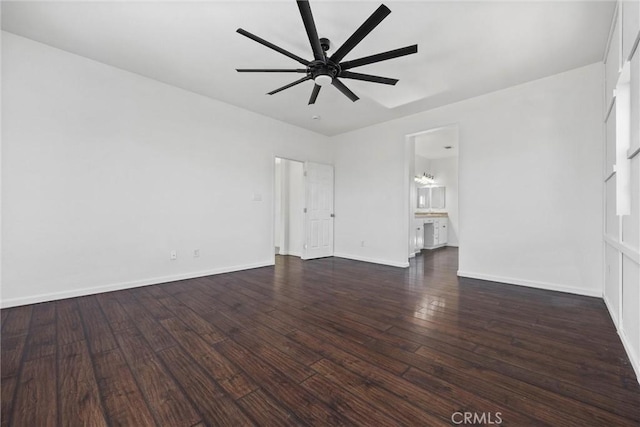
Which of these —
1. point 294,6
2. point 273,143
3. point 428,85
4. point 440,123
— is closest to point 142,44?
point 294,6

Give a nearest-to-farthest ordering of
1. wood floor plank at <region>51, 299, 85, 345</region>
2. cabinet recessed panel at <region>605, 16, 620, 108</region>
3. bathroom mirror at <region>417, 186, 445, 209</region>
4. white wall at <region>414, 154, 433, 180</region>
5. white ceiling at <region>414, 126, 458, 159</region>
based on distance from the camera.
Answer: wood floor plank at <region>51, 299, 85, 345</region> < cabinet recessed panel at <region>605, 16, 620, 108</region> < white ceiling at <region>414, 126, 458, 159</region> < white wall at <region>414, 154, 433, 180</region> < bathroom mirror at <region>417, 186, 445, 209</region>

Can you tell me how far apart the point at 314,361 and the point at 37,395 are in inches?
61.1

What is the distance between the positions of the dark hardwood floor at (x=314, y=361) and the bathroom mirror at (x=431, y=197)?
18.0 feet

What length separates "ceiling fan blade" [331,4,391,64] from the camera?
1.72m

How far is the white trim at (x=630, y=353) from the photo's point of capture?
5.20 ft

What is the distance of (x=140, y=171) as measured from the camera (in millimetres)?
3508

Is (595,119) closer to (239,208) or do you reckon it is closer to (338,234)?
(338,234)

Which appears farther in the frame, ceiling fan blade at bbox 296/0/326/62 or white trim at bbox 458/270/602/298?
white trim at bbox 458/270/602/298

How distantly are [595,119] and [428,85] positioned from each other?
1.97 metres

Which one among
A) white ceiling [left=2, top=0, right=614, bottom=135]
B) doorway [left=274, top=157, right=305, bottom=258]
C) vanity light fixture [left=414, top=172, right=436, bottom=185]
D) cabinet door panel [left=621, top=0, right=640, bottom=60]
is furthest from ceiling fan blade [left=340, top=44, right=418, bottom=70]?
vanity light fixture [left=414, top=172, right=436, bottom=185]

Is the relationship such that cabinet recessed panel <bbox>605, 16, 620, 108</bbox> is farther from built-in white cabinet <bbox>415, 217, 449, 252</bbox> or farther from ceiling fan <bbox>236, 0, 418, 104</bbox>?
built-in white cabinet <bbox>415, 217, 449, 252</bbox>

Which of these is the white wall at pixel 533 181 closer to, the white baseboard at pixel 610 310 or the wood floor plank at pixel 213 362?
the white baseboard at pixel 610 310

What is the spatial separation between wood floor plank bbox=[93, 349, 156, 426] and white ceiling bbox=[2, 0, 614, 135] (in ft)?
9.38
